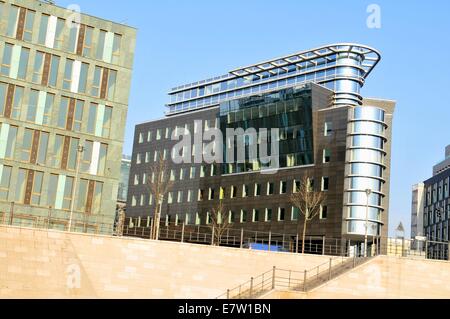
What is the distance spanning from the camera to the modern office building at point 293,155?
79.5 m

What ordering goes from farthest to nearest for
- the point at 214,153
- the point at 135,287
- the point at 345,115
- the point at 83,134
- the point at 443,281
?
1. the point at 214,153
2. the point at 345,115
3. the point at 83,134
4. the point at 443,281
5. the point at 135,287

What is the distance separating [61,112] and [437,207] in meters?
80.5

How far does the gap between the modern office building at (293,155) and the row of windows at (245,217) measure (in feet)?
0.45

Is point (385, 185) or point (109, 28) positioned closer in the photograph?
point (109, 28)

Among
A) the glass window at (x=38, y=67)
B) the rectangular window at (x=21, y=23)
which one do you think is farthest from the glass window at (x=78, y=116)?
the rectangular window at (x=21, y=23)

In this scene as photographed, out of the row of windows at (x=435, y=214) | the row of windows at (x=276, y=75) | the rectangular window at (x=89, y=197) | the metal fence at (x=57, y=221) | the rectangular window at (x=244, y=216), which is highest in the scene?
the row of windows at (x=276, y=75)

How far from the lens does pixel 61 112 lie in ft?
191

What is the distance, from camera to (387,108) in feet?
317

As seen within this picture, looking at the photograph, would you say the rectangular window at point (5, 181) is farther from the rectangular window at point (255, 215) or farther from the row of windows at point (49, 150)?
the rectangular window at point (255, 215)

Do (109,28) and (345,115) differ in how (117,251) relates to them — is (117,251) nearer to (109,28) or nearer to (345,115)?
(109,28)
